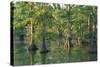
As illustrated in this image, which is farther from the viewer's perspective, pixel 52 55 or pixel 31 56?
pixel 52 55

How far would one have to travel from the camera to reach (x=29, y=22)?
3.22 m

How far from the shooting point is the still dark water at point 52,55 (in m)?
3.16

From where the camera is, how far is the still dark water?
10.4ft

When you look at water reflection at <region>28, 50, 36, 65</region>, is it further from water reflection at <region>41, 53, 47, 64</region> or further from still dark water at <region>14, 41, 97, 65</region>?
water reflection at <region>41, 53, 47, 64</region>

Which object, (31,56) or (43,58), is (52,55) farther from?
(31,56)

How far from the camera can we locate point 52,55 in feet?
11.0

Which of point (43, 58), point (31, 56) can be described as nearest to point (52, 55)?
point (43, 58)

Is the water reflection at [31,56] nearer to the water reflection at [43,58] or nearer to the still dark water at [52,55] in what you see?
the still dark water at [52,55]

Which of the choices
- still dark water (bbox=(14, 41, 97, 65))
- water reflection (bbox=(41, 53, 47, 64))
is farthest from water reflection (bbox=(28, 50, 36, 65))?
water reflection (bbox=(41, 53, 47, 64))

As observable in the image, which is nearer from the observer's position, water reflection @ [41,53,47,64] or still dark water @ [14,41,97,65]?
still dark water @ [14,41,97,65]

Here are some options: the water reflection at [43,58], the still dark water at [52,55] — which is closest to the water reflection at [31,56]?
the still dark water at [52,55]

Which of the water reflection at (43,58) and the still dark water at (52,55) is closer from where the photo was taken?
the still dark water at (52,55)
